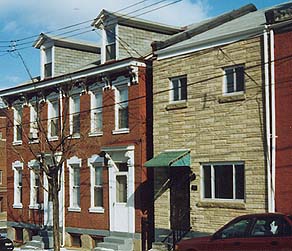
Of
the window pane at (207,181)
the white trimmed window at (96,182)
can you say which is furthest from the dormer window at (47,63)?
the window pane at (207,181)

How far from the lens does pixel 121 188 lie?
25672 millimetres

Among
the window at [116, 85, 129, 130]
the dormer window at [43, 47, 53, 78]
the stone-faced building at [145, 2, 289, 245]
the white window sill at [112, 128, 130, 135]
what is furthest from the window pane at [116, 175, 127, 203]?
the dormer window at [43, 47, 53, 78]

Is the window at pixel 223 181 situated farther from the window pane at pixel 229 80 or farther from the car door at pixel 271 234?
the car door at pixel 271 234

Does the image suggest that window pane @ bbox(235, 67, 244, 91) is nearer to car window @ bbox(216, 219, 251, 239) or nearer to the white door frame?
the white door frame

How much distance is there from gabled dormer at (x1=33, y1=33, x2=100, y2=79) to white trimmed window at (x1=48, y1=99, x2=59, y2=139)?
157cm

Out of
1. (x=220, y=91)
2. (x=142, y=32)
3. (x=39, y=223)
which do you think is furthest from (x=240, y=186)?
(x=39, y=223)

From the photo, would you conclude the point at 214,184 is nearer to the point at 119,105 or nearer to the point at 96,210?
the point at 119,105

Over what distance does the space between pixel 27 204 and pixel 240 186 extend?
1471cm

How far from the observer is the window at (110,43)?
88.0ft

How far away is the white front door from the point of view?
24.7 meters

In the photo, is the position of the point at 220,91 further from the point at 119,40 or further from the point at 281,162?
the point at 119,40

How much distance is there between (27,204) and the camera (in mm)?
31734

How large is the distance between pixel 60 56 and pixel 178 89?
9954 mm

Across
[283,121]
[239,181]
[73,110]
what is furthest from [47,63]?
[283,121]
